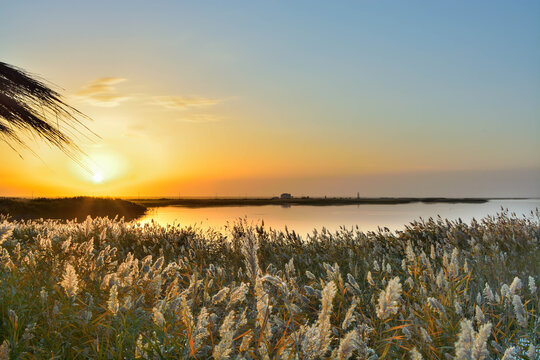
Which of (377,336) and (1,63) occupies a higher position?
(1,63)

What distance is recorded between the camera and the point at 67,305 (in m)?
3.29

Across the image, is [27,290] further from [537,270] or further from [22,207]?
[22,207]

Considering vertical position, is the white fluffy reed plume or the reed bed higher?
the white fluffy reed plume

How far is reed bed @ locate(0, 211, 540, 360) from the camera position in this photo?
6.82 feet

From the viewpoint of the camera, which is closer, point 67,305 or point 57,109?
point 67,305

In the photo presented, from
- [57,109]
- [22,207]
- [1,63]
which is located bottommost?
[22,207]

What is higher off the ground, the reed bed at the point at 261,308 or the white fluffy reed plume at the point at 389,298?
the white fluffy reed plume at the point at 389,298

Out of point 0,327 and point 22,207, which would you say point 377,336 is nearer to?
point 0,327

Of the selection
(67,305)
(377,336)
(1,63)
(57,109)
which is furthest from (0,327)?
(377,336)

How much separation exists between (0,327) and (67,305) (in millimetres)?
520

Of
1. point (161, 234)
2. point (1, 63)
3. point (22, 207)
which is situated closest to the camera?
point (1, 63)

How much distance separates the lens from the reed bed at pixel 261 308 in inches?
81.9

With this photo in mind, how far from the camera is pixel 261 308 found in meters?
2.07

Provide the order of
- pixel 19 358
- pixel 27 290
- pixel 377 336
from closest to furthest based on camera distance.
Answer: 1. pixel 19 358
2. pixel 377 336
3. pixel 27 290
